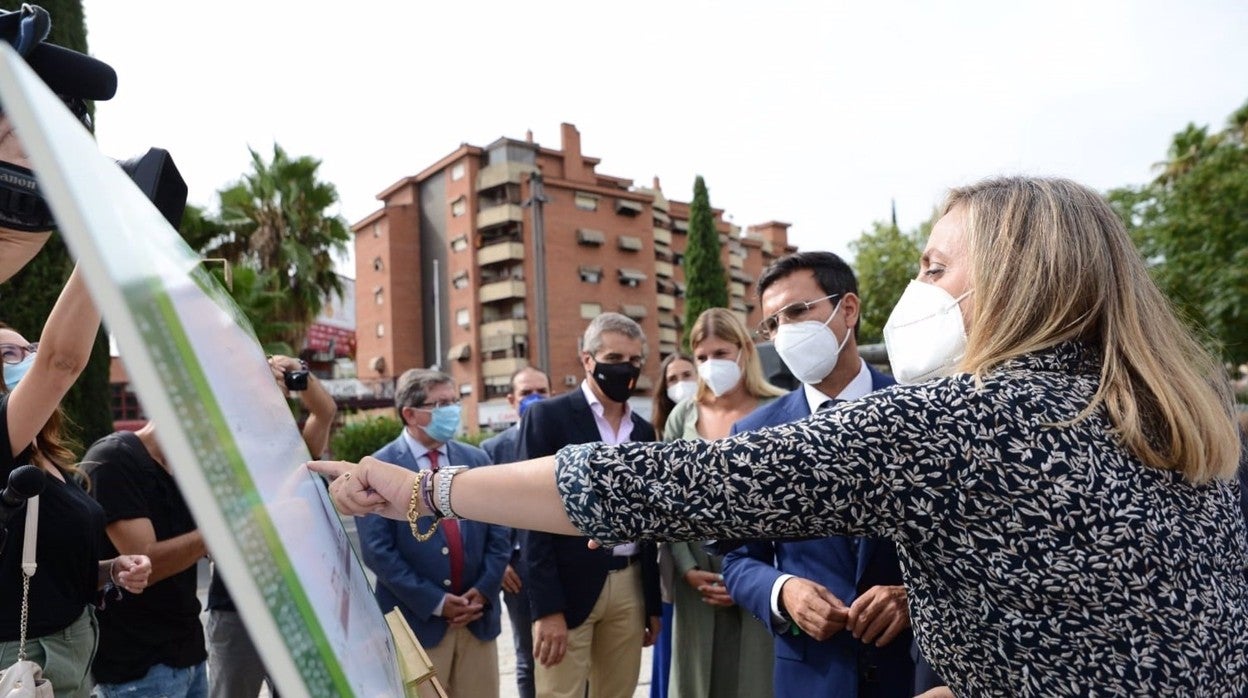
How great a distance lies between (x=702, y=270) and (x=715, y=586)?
149ft

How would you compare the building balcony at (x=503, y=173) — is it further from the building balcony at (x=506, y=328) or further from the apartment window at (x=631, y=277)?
the apartment window at (x=631, y=277)

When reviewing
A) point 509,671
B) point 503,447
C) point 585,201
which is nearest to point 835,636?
point 503,447

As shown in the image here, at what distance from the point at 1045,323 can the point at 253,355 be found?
1190mm

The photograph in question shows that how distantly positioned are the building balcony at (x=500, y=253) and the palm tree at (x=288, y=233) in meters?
20.1

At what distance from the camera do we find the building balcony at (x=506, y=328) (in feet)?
155

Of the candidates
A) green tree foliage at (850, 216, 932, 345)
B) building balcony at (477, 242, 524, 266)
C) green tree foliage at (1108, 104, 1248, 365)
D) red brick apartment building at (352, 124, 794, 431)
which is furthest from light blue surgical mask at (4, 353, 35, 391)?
building balcony at (477, 242, 524, 266)

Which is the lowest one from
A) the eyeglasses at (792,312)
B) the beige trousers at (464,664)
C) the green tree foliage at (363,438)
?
the beige trousers at (464,664)

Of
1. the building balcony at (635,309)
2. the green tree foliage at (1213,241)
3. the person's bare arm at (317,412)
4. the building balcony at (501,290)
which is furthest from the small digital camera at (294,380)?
the building balcony at (635,309)

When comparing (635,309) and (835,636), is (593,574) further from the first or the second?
(635,309)

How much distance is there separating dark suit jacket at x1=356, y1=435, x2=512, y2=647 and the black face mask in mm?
860

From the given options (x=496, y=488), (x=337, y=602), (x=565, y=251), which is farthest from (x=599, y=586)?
(x=565, y=251)

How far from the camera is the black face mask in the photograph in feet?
14.3

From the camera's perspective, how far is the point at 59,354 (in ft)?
5.26

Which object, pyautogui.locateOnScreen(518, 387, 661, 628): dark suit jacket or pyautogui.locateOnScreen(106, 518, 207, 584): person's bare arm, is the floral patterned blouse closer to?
pyautogui.locateOnScreen(106, 518, 207, 584): person's bare arm
